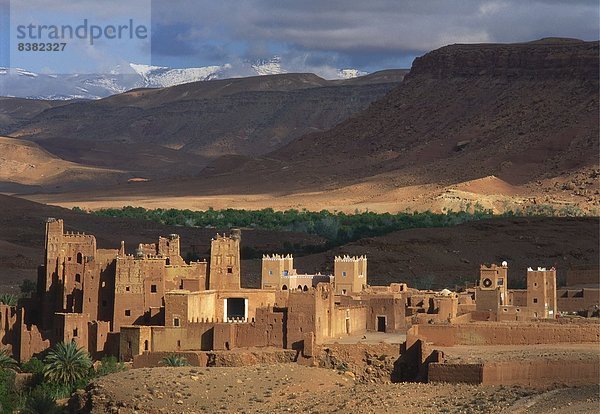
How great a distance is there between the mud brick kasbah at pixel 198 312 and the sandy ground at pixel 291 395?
126 inches

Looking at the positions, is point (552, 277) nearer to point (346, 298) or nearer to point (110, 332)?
point (346, 298)

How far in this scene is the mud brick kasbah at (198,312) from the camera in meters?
51.8

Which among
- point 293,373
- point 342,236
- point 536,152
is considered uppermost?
point 536,152

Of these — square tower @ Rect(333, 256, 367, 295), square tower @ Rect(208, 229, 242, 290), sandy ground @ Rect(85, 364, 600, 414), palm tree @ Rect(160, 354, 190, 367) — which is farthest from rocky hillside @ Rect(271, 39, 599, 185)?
sandy ground @ Rect(85, 364, 600, 414)

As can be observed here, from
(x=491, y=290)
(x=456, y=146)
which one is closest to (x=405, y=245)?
(x=491, y=290)

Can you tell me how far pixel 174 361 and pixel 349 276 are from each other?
48.8 ft

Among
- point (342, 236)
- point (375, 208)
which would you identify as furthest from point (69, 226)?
point (375, 208)

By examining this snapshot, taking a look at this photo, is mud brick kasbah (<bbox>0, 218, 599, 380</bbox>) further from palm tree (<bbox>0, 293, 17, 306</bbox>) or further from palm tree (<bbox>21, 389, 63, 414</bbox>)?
palm tree (<bbox>21, 389, 63, 414</bbox>)

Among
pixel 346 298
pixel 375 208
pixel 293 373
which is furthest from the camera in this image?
pixel 375 208

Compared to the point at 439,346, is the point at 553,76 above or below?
above

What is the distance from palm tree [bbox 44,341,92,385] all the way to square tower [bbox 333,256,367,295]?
13.1 metres

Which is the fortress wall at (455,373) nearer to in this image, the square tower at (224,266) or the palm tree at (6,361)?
the square tower at (224,266)

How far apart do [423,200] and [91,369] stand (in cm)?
8386

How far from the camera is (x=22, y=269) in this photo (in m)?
87.5
